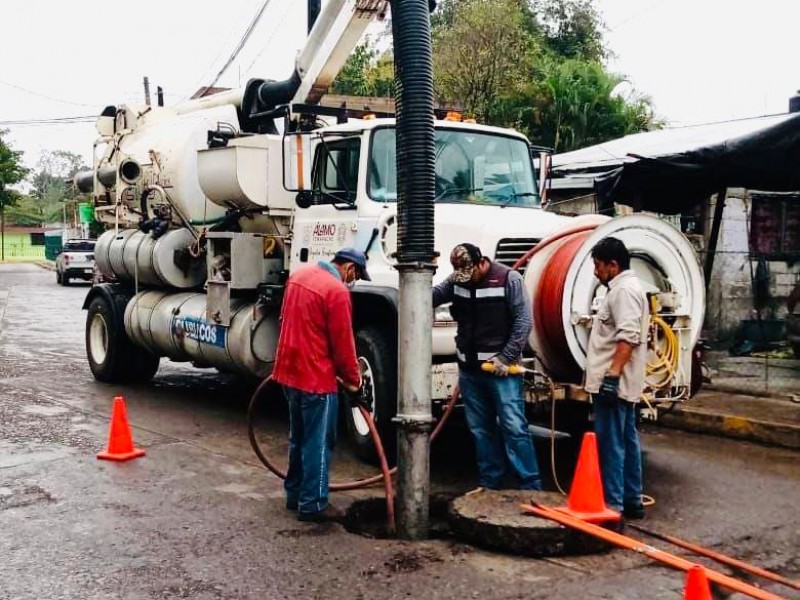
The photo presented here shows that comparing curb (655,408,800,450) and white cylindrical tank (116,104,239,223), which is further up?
white cylindrical tank (116,104,239,223)

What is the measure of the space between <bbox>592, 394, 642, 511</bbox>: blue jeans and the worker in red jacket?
163 centimetres

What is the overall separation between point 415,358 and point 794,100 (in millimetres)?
9413

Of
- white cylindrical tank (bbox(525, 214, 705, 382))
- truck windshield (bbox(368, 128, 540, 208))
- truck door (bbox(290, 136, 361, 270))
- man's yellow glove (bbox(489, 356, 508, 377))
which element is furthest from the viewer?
truck door (bbox(290, 136, 361, 270))

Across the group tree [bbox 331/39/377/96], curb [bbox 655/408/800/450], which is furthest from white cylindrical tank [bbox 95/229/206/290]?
tree [bbox 331/39/377/96]

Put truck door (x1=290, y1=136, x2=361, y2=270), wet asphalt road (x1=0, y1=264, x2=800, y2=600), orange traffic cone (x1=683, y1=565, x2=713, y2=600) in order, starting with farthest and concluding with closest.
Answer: truck door (x1=290, y1=136, x2=361, y2=270) → wet asphalt road (x1=0, y1=264, x2=800, y2=600) → orange traffic cone (x1=683, y1=565, x2=713, y2=600)

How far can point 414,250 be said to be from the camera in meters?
5.60

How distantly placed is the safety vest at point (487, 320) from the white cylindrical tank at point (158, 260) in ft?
17.6

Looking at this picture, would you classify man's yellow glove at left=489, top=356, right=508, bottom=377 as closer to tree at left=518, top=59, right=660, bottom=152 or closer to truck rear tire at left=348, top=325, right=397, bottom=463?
truck rear tire at left=348, top=325, right=397, bottom=463

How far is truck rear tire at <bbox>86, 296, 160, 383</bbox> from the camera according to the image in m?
11.8

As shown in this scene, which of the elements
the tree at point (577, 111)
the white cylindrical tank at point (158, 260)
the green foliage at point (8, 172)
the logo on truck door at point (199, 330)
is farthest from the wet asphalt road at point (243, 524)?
the green foliage at point (8, 172)

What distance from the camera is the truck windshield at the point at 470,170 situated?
26.5ft

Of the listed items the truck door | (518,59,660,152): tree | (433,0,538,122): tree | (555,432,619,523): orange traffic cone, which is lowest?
(555,432,619,523): orange traffic cone

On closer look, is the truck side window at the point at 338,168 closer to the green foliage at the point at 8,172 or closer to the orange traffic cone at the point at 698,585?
the orange traffic cone at the point at 698,585

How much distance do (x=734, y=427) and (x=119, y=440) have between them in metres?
5.73
